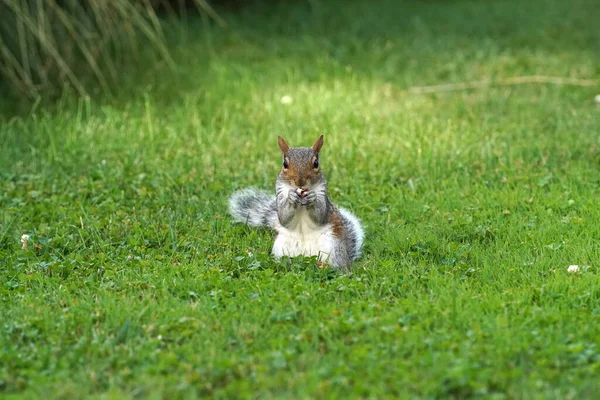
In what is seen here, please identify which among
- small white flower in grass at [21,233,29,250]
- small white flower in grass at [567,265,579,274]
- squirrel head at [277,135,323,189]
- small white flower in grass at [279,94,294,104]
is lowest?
small white flower in grass at [21,233,29,250]

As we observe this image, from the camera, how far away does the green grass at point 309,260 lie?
10.7 feet

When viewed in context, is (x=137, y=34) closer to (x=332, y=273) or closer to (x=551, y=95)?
(x=551, y=95)

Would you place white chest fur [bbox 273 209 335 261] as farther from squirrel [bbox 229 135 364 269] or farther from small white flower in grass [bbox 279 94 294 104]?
small white flower in grass [bbox 279 94 294 104]

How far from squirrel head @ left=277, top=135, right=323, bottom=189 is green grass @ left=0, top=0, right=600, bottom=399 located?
1.21 ft

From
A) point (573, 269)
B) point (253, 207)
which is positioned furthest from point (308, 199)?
point (573, 269)

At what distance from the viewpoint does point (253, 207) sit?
16.3ft

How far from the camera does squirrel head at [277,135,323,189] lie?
4234 mm

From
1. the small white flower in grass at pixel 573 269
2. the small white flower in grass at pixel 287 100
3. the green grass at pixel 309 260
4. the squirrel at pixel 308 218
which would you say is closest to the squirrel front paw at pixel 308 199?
the squirrel at pixel 308 218

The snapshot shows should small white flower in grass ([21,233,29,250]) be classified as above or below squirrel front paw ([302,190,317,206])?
below

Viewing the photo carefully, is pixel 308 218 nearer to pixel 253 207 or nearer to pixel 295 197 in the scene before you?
pixel 295 197

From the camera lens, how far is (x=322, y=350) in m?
3.41

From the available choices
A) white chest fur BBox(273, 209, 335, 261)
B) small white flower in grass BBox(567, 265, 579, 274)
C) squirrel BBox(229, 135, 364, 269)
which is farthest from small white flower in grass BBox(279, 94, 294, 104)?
small white flower in grass BBox(567, 265, 579, 274)

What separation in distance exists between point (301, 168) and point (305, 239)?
0.32 metres

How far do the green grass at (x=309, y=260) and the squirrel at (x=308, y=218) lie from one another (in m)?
0.09
